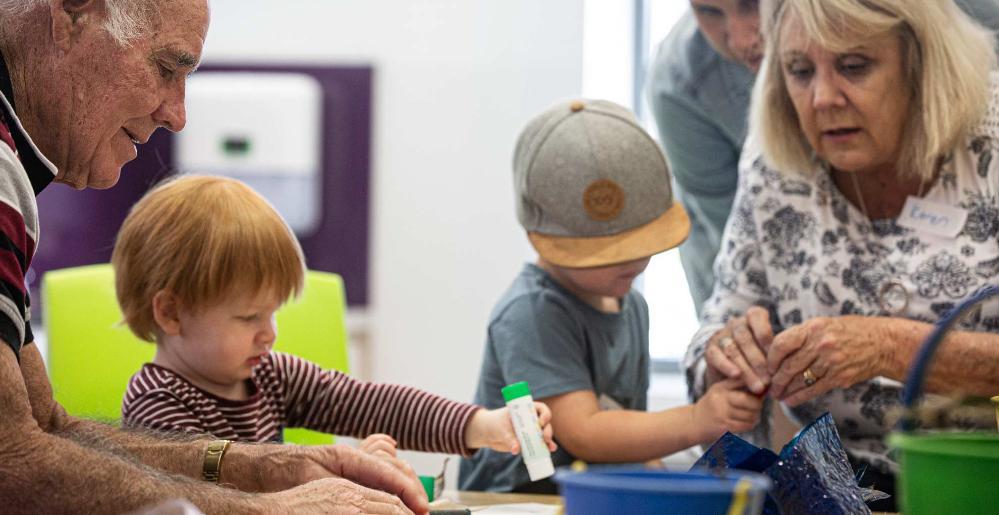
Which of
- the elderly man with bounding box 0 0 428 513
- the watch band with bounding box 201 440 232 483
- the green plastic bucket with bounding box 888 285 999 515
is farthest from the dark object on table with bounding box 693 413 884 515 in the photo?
the watch band with bounding box 201 440 232 483

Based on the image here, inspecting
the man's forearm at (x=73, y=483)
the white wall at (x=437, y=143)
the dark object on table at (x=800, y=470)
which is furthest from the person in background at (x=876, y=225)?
the white wall at (x=437, y=143)

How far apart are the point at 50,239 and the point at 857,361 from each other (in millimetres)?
2460

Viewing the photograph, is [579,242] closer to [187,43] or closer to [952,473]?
[187,43]

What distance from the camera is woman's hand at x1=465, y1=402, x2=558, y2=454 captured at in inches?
60.4

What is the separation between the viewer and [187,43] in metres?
1.37

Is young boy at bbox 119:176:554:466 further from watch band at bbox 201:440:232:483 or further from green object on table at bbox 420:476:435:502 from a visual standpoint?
watch band at bbox 201:440:232:483

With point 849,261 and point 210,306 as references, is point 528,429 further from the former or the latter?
point 849,261

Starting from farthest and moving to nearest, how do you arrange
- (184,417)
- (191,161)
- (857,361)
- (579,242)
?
(191,161), (579,242), (857,361), (184,417)

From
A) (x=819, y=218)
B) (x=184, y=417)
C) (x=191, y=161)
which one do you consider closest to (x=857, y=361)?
(x=819, y=218)

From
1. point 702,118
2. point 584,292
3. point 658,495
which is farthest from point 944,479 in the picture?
point 702,118

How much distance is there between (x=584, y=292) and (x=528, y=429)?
1.88ft

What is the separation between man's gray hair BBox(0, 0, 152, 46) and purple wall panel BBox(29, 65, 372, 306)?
1943mm

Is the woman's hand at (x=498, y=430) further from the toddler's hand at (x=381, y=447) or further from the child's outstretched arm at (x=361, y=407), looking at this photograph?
the toddler's hand at (x=381, y=447)

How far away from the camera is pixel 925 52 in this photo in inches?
71.6
